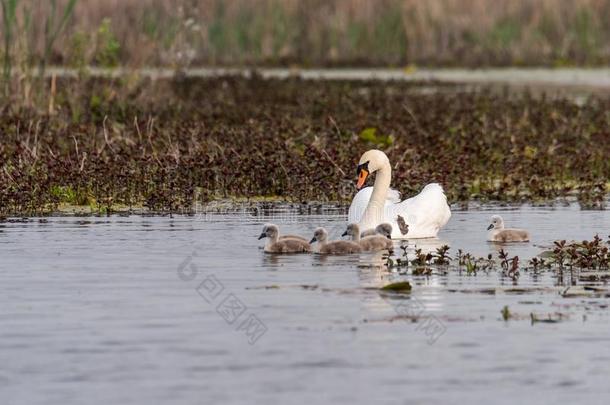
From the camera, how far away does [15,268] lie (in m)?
13.1

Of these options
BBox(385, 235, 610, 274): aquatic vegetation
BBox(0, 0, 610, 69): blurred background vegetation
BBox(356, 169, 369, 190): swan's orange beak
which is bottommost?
Answer: BBox(385, 235, 610, 274): aquatic vegetation

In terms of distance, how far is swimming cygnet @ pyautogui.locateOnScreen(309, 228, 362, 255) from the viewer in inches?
558

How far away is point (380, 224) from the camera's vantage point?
15094mm

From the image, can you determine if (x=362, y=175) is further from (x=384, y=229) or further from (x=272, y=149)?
(x=272, y=149)

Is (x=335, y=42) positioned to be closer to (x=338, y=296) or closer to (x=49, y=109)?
(x=49, y=109)

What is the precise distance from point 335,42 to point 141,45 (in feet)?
60.9

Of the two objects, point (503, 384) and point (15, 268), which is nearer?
point (503, 384)

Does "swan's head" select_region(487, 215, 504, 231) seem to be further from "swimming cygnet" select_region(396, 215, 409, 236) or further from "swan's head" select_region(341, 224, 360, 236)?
"swan's head" select_region(341, 224, 360, 236)

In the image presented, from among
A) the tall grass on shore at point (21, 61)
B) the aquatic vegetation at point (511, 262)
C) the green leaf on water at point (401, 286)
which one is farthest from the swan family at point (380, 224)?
the tall grass on shore at point (21, 61)

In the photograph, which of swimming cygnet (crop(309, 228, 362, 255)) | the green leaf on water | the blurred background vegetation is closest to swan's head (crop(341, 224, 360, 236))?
swimming cygnet (crop(309, 228, 362, 255))

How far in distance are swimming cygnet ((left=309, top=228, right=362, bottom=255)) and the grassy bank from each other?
3466mm

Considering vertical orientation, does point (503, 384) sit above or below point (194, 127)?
below

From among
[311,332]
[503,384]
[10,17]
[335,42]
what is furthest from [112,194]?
[335,42]

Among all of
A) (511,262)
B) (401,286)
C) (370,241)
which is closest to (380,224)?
(370,241)
